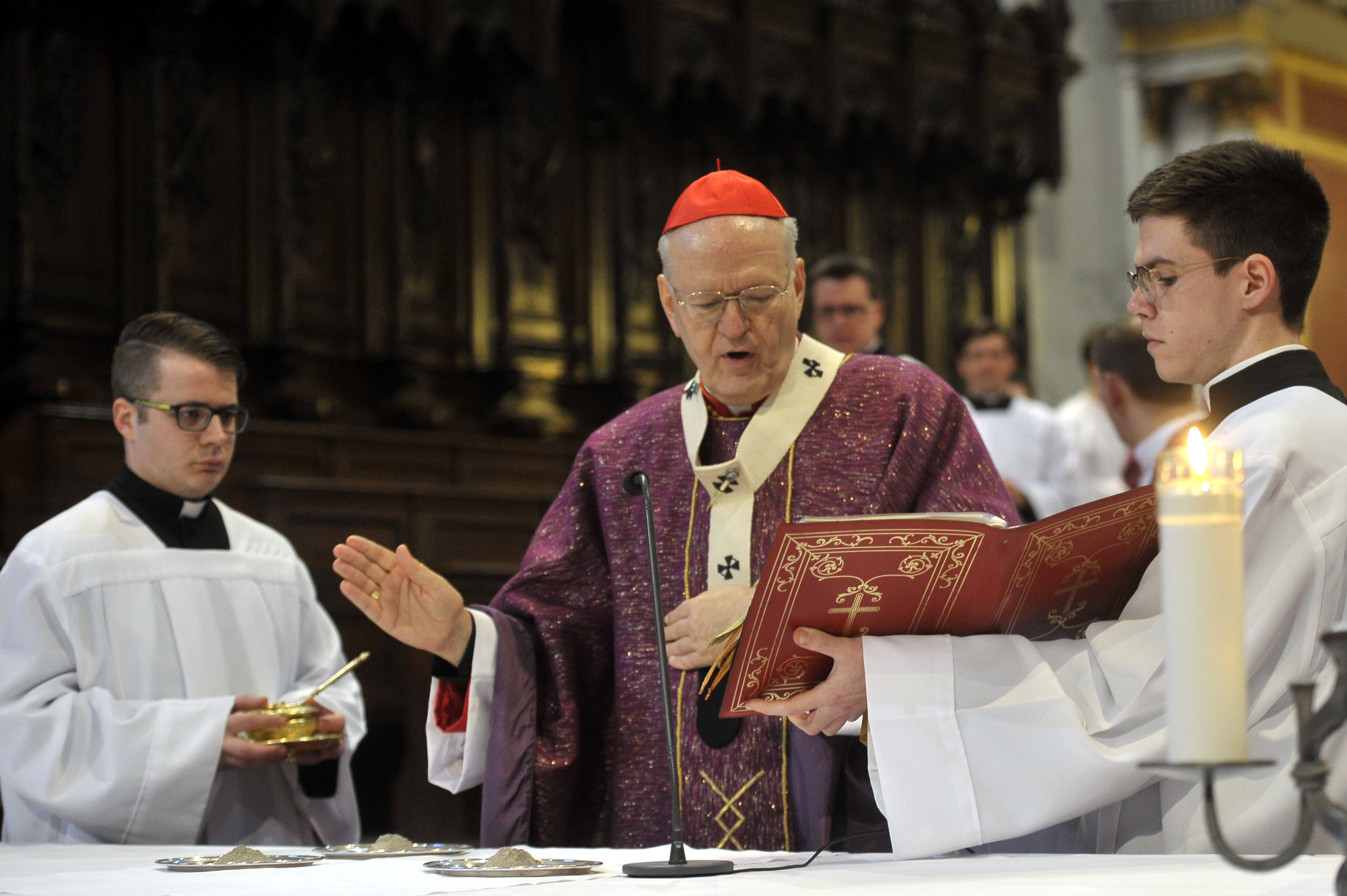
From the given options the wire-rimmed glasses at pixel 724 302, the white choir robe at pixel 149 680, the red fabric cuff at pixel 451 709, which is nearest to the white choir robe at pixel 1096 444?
the white choir robe at pixel 149 680

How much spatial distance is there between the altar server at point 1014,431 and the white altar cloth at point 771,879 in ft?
18.8

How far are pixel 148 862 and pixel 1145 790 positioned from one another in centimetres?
179

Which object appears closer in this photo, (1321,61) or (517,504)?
(517,504)

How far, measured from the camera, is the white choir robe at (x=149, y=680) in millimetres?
3875

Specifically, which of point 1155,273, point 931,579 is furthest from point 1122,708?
point 1155,273

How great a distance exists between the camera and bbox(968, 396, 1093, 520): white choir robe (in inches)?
329

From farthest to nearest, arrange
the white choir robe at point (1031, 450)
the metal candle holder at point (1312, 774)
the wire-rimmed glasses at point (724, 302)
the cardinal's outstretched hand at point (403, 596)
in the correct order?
the white choir robe at point (1031, 450) < the wire-rimmed glasses at point (724, 302) < the cardinal's outstretched hand at point (403, 596) < the metal candle holder at point (1312, 774)

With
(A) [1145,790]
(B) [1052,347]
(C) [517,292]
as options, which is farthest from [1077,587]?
(B) [1052,347]

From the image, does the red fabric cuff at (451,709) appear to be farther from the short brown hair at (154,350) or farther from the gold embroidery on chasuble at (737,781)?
the short brown hair at (154,350)

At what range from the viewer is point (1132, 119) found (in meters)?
13.3

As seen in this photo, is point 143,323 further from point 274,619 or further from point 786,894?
point 786,894

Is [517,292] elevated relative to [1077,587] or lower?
elevated

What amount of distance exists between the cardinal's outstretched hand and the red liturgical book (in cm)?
74

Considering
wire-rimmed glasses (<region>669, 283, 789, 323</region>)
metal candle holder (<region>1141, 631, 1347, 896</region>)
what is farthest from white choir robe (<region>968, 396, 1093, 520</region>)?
metal candle holder (<region>1141, 631, 1347, 896</region>)
